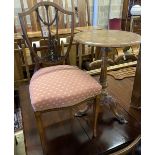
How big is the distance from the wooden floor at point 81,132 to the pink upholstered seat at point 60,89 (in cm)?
39

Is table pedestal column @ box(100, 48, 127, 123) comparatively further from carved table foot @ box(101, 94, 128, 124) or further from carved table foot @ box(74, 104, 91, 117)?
carved table foot @ box(74, 104, 91, 117)

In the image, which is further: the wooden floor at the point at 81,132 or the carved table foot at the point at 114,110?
the carved table foot at the point at 114,110

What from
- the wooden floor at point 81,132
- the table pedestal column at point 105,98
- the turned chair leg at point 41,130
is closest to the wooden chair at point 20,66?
the wooden floor at point 81,132

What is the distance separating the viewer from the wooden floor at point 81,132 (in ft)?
4.10

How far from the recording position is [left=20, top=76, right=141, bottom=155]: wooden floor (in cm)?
125

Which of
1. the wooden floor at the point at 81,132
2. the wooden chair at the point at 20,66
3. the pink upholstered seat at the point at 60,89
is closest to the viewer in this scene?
the pink upholstered seat at the point at 60,89

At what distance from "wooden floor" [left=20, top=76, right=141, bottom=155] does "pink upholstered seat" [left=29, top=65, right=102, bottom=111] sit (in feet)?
1.27

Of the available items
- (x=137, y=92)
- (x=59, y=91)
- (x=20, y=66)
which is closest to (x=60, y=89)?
(x=59, y=91)

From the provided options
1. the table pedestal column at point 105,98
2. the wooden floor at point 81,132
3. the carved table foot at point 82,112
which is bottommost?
the wooden floor at point 81,132

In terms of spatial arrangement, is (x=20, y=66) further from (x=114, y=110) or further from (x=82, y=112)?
(x=114, y=110)

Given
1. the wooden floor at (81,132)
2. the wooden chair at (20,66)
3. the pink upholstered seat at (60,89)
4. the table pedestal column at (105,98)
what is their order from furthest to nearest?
the wooden chair at (20,66) < the table pedestal column at (105,98) < the wooden floor at (81,132) < the pink upholstered seat at (60,89)

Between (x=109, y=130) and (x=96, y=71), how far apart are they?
1.13m

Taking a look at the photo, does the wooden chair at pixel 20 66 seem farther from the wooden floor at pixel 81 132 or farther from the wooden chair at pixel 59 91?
the wooden chair at pixel 59 91

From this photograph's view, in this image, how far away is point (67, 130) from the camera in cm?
142
